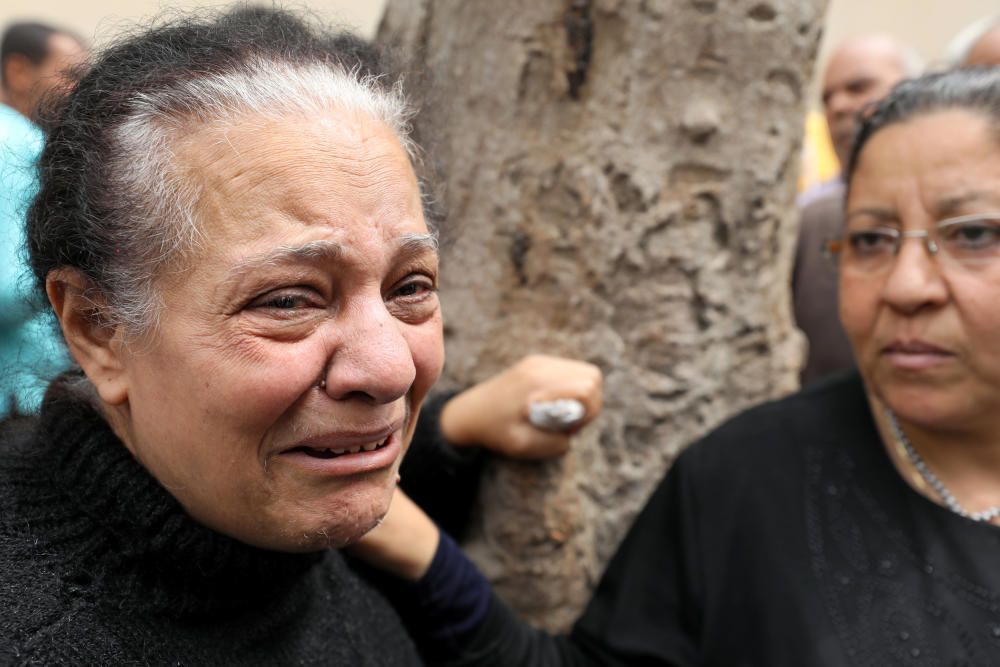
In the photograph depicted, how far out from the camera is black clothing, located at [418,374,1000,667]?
1.51m

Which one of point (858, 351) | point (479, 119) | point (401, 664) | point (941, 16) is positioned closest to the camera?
point (401, 664)

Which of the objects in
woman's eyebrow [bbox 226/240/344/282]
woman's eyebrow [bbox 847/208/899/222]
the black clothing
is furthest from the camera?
woman's eyebrow [bbox 847/208/899/222]

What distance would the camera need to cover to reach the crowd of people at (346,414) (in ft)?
3.56

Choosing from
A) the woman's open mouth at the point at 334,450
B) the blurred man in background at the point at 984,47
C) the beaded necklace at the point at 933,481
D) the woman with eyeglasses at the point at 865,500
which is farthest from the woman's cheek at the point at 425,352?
the blurred man in background at the point at 984,47

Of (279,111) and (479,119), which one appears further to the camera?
(479,119)

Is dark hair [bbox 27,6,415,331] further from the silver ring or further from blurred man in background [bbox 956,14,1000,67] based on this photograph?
blurred man in background [bbox 956,14,1000,67]

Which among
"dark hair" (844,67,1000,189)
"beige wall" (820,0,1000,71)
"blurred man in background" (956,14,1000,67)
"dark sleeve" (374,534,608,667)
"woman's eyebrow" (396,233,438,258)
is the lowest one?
"dark sleeve" (374,534,608,667)

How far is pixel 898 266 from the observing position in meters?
1.59

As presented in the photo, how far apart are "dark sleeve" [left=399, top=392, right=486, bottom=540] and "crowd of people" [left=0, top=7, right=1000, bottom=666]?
2 cm

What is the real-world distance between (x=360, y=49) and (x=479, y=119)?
689 millimetres

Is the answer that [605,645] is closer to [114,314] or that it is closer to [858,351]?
[858,351]

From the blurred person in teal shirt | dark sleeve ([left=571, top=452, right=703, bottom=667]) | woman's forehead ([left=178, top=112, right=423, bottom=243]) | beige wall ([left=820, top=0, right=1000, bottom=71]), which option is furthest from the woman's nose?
beige wall ([left=820, top=0, right=1000, bottom=71])

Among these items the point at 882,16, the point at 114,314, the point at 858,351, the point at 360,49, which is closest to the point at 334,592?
the point at 114,314

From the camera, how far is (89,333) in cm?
116
